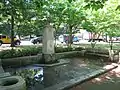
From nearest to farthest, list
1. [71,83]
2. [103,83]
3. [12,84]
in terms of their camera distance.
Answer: [12,84]
[71,83]
[103,83]

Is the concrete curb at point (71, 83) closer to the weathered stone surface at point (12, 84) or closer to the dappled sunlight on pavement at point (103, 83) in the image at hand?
the dappled sunlight on pavement at point (103, 83)

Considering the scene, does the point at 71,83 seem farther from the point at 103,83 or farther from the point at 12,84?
the point at 12,84

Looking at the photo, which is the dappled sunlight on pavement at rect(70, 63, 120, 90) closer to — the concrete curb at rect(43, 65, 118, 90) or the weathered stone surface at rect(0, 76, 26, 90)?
the concrete curb at rect(43, 65, 118, 90)

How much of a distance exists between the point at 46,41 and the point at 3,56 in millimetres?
2402

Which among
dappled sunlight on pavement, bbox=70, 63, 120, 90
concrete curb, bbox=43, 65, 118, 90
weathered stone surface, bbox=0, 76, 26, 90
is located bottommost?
dappled sunlight on pavement, bbox=70, 63, 120, 90

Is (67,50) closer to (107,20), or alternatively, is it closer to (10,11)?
(107,20)

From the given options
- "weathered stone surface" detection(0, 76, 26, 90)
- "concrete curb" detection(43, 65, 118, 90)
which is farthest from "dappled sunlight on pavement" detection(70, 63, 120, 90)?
"weathered stone surface" detection(0, 76, 26, 90)

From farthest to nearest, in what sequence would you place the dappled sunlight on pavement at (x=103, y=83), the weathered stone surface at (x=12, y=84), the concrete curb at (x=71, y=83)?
the dappled sunlight on pavement at (x=103, y=83) → the concrete curb at (x=71, y=83) → the weathered stone surface at (x=12, y=84)

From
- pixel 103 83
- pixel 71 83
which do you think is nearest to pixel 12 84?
pixel 71 83

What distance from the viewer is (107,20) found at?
13023 millimetres

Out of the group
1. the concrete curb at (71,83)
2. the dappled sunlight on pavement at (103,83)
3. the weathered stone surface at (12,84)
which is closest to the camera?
the weathered stone surface at (12,84)

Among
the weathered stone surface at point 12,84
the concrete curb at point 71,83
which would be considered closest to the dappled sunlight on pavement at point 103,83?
the concrete curb at point 71,83

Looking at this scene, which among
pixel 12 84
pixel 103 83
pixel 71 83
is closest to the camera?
pixel 12 84

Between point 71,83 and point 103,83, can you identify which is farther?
point 103,83
